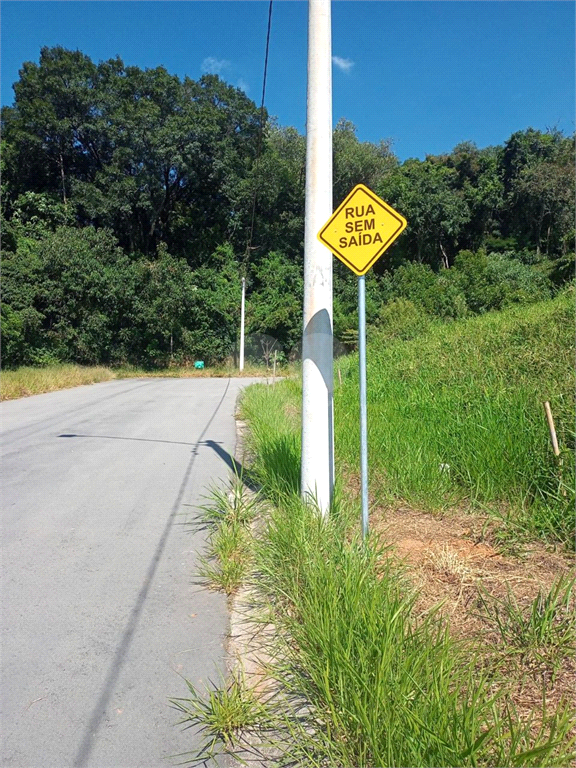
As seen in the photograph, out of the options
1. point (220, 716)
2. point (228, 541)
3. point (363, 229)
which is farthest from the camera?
point (228, 541)

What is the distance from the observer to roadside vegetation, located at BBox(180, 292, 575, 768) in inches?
94.0

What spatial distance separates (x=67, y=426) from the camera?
11.9m

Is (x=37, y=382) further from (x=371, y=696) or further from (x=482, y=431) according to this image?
(x=371, y=696)

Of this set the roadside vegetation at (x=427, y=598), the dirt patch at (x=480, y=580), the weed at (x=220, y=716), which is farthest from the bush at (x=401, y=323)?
the weed at (x=220, y=716)

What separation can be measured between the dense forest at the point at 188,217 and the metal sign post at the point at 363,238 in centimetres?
2839

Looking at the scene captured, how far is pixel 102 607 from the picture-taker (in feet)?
13.0

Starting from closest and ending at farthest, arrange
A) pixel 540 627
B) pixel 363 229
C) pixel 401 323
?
pixel 540 627, pixel 363 229, pixel 401 323

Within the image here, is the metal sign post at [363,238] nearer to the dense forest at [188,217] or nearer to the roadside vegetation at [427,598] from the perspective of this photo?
the roadside vegetation at [427,598]

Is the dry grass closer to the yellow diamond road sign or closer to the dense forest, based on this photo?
the dense forest

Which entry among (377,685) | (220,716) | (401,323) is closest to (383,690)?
(377,685)

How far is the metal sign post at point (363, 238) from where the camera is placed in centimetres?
427

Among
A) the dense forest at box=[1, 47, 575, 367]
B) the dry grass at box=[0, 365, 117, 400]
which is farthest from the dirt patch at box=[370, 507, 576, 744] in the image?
the dense forest at box=[1, 47, 575, 367]

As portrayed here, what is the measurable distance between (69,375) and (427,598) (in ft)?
79.4

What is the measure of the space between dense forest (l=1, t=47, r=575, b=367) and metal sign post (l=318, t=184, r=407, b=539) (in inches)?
1118
